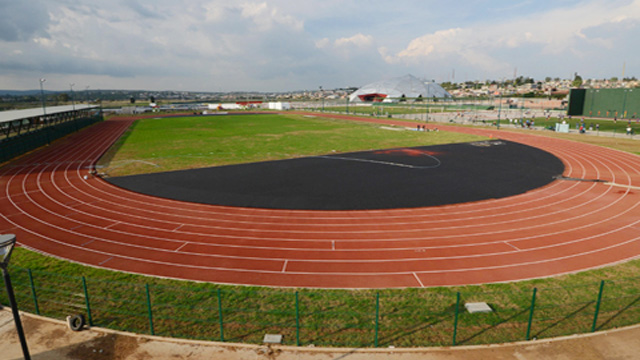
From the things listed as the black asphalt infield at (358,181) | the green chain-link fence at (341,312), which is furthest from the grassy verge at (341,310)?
the black asphalt infield at (358,181)

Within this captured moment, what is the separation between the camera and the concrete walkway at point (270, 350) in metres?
9.06

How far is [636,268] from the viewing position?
13617 millimetres

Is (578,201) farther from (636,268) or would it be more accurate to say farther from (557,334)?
(557,334)

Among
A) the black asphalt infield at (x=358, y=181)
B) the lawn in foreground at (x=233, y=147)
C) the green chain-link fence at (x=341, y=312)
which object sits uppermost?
the lawn in foreground at (x=233, y=147)

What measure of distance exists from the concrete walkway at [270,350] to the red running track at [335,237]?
3374 millimetres

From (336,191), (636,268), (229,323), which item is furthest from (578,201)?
(229,323)

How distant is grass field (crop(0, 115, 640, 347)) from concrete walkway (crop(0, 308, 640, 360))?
390mm

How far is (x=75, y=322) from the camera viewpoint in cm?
1023

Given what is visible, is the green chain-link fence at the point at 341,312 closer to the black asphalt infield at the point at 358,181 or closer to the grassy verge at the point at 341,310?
the grassy verge at the point at 341,310

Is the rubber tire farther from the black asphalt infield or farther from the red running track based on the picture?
the black asphalt infield

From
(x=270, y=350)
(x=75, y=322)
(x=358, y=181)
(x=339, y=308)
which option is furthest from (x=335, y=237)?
(x=358, y=181)

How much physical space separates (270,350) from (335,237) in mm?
7656

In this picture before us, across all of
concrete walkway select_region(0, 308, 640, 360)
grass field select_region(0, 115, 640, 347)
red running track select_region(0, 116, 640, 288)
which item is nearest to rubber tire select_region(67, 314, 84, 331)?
concrete walkway select_region(0, 308, 640, 360)

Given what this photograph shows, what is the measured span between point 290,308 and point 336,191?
43.1 ft
